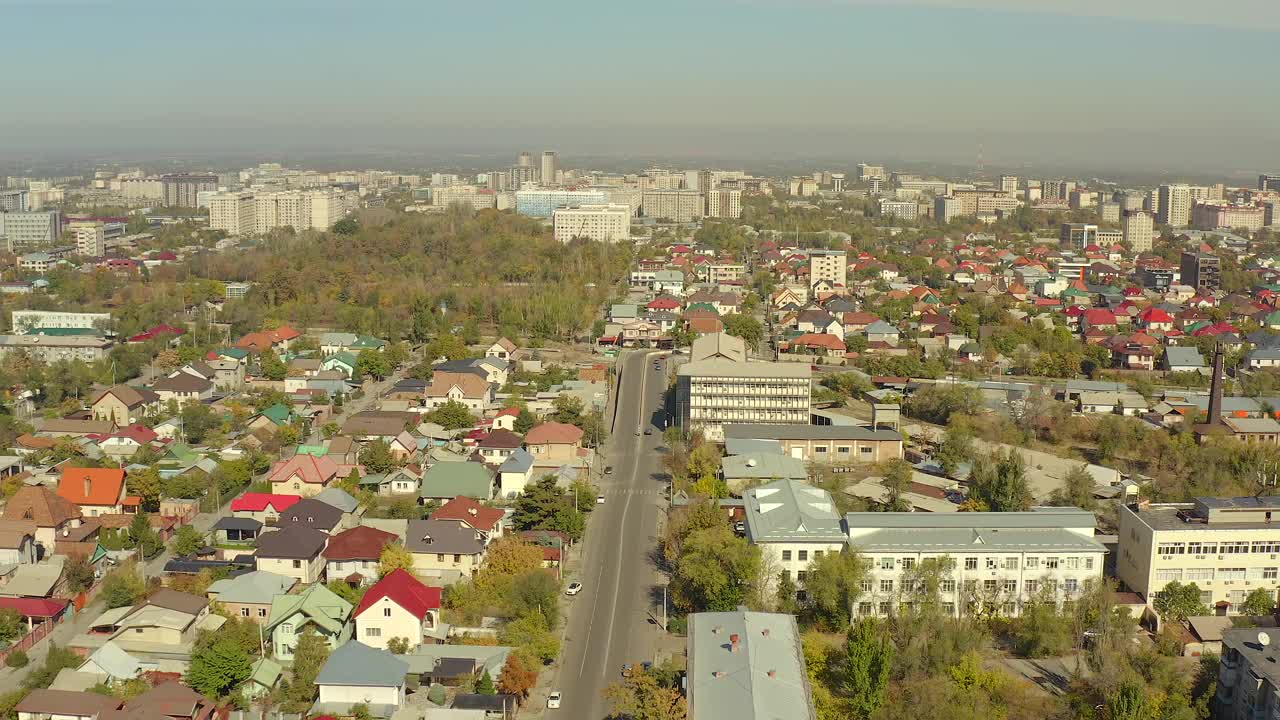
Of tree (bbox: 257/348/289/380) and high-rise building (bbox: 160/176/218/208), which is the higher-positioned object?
high-rise building (bbox: 160/176/218/208)

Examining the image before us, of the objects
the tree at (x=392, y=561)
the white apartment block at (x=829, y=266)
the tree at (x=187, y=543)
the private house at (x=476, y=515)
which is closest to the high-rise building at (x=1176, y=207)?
the white apartment block at (x=829, y=266)

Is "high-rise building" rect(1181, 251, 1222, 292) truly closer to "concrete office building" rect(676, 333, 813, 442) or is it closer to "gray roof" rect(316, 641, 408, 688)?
"concrete office building" rect(676, 333, 813, 442)

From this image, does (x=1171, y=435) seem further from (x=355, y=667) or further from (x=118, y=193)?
(x=118, y=193)

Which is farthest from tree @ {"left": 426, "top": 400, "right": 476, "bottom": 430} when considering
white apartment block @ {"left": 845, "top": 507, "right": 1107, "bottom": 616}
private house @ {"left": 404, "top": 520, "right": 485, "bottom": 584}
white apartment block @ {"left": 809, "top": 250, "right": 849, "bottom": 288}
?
white apartment block @ {"left": 809, "top": 250, "right": 849, "bottom": 288}

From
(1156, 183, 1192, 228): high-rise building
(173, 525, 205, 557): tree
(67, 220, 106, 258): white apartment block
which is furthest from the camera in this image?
(1156, 183, 1192, 228): high-rise building

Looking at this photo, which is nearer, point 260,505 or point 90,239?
point 260,505

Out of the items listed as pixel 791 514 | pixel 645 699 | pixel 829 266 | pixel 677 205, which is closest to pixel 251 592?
pixel 645 699

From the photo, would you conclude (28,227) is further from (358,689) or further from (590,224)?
(358,689)

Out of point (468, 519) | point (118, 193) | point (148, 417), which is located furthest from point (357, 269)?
point (118, 193)

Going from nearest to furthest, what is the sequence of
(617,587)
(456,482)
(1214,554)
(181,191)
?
1. (1214,554)
2. (617,587)
3. (456,482)
4. (181,191)
